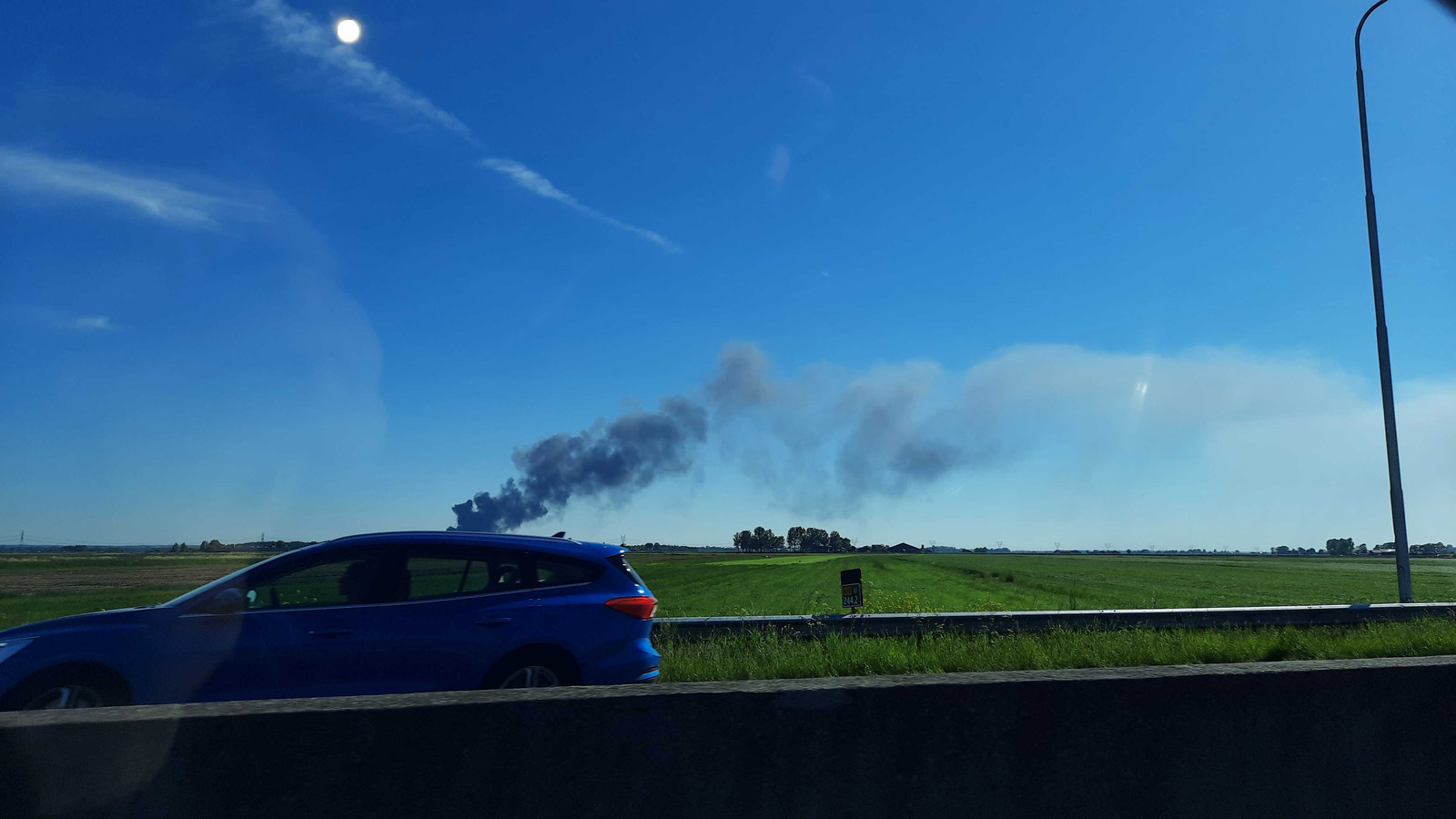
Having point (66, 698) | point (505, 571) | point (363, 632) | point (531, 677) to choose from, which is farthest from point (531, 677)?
point (66, 698)

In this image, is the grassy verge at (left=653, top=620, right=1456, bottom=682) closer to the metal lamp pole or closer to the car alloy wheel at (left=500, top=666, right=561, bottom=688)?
the car alloy wheel at (left=500, top=666, right=561, bottom=688)

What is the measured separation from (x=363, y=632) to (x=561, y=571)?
1368mm

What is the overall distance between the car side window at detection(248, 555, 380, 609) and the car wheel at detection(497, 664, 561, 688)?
1.11 meters

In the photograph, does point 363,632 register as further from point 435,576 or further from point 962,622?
point 962,622

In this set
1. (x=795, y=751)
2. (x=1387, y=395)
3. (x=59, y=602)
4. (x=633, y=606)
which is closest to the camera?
(x=795, y=751)

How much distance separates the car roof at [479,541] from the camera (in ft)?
20.9

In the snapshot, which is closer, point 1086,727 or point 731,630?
point 1086,727

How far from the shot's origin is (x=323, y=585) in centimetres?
619

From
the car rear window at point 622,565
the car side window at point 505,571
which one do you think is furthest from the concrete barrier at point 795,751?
the car rear window at point 622,565

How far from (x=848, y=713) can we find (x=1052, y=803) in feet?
2.70

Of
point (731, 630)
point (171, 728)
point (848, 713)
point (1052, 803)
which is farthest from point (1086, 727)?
point (731, 630)

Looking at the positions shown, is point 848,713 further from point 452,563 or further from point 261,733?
point 452,563

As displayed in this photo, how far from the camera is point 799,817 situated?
303cm

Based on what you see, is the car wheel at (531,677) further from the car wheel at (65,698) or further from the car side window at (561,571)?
the car wheel at (65,698)
